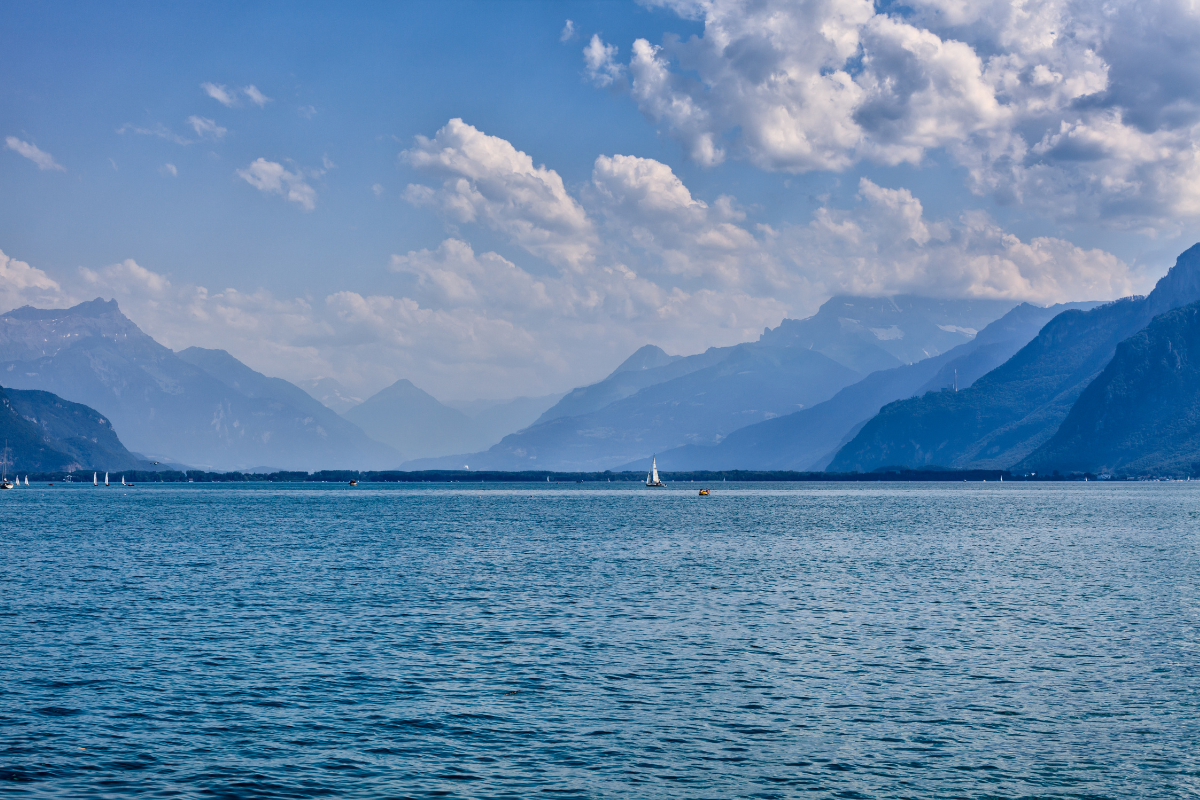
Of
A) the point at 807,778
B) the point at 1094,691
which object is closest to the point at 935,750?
the point at 807,778

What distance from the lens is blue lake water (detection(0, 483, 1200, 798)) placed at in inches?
1294

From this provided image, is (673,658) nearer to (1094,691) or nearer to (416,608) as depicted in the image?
(1094,691)

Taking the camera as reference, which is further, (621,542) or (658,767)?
(621,542)

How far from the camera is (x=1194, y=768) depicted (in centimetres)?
3331

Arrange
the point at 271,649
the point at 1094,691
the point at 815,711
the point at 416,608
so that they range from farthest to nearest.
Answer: the point at 416,608 < the point at 271,649 < the point at 1094,691 < the point at 815,711

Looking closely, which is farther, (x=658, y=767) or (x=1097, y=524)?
(x=1097, y=524)

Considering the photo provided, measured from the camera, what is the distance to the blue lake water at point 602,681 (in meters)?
32.9

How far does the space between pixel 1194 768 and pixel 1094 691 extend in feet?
35.0

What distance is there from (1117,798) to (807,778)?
9.36 m

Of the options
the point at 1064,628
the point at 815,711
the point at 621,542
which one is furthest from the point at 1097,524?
the point at 815,711

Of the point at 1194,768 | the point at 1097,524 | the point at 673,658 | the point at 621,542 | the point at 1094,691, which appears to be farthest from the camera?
the point at 1097,524

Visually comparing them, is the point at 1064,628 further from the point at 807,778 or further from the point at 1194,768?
the point at 807,778

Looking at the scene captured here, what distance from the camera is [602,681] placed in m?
46.1

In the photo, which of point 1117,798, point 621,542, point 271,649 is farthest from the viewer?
point 621,542
